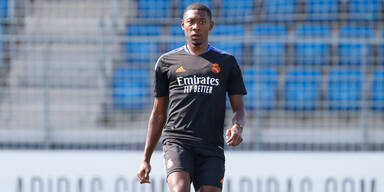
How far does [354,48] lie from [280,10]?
191cm

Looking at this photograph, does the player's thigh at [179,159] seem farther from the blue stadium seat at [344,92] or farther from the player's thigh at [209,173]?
the blue stadium seat at [344,92]

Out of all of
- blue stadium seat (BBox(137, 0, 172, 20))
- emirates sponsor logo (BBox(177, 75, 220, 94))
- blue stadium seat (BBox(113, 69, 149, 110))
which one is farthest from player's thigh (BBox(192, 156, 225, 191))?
blue stadium seat (BBox(137, 0, 172, 20))

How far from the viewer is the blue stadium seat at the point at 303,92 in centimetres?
729

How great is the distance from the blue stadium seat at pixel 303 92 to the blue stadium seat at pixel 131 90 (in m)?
1.81

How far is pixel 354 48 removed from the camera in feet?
26.2

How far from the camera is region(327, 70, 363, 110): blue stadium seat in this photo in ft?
24.0

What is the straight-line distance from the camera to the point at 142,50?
309 inches

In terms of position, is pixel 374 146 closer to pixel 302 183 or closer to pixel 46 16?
pixel 302 183

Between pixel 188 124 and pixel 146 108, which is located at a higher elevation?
pixel 188 124

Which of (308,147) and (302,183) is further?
(308,147)

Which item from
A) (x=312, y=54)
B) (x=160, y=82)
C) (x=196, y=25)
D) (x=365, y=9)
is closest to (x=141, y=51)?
(x=312, y=54)

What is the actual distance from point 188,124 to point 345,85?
14.9ft

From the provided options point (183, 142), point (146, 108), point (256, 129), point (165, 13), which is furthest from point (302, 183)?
point (165, 13)

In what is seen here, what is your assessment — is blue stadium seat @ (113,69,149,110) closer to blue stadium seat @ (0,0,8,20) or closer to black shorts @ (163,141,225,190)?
blue stadium seat @ (0,0,8,20)
